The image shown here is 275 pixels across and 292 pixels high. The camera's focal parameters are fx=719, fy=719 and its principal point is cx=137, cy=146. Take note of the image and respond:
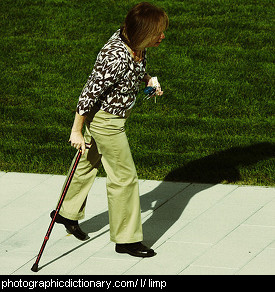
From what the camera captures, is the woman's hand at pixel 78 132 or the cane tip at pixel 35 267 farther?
the cane tip at pixel 35 267

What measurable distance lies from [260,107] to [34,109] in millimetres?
2977

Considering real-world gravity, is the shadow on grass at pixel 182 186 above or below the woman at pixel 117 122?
below

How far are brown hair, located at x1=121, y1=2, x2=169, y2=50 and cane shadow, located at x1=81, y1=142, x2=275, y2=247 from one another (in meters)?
1.77

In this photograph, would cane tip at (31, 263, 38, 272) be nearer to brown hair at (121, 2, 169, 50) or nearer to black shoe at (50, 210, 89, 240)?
black shoe at (50, 210, 89, 240)

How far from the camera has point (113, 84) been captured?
5332 millimetres

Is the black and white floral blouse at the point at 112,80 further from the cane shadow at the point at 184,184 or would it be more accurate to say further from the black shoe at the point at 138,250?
the cane shadow at the point at 184,184

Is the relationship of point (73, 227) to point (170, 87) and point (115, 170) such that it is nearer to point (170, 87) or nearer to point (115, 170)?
point (115, 170)

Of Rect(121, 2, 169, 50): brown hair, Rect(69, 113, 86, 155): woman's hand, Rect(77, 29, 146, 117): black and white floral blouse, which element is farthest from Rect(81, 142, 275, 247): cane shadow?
Rect(121, 2, 169, 50): brown hair

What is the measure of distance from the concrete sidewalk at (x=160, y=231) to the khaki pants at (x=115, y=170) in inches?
10.4

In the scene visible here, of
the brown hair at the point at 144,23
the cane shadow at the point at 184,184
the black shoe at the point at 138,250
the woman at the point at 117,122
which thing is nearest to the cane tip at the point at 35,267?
the woman at the point at 117,122

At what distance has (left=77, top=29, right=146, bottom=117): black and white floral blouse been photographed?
5.26m

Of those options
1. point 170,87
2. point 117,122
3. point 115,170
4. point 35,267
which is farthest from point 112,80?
point 170,87

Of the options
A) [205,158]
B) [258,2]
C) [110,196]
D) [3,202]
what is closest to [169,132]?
[205,158]

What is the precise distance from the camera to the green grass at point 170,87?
794 centimetres
